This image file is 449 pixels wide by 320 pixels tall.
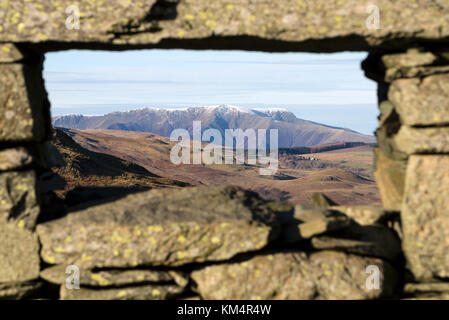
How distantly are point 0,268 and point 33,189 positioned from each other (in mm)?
1388

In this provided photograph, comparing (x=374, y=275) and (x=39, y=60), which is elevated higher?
(x=39, y=60)

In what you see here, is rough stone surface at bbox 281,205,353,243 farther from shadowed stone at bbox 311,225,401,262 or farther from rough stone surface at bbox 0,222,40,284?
rough stone surface at bbox 0,222,40,284

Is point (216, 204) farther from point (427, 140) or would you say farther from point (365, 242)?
point (427, 140)

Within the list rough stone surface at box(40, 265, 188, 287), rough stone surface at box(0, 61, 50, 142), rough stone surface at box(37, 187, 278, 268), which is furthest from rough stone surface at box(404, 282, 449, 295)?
rough stone surface at box(0, 61, 50, 142)

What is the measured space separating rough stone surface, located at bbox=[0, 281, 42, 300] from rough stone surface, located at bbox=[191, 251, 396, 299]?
8.77ft

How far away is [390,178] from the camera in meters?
8.05

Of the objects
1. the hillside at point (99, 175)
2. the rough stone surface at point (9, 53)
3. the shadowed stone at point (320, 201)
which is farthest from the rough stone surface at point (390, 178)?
the hillside at point (99, 175)

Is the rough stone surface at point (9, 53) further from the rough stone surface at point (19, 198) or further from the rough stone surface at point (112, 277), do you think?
the rough stone surface at point (112, 277)

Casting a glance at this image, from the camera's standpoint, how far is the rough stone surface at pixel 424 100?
721cm

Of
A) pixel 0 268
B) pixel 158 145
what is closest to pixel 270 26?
pixel 0 268

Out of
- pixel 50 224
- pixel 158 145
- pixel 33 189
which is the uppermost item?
pixel 158 145

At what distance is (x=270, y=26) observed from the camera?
706cm

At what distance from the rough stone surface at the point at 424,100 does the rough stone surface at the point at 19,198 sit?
20.3 ft

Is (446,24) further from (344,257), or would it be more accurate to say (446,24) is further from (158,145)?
(158,145)
